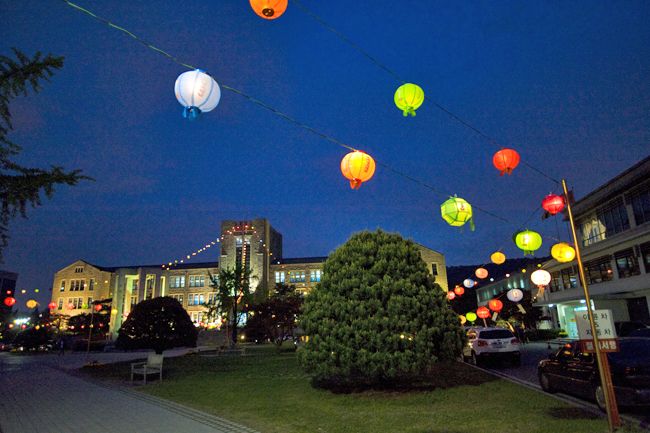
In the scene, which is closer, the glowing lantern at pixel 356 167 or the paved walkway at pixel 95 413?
the paved walkway at pixel 95 413

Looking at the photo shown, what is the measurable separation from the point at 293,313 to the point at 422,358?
38813 millimetres

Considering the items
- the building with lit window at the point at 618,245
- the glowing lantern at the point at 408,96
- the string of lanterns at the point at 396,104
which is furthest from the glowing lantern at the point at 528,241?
the building with lit window at the point at 618,245

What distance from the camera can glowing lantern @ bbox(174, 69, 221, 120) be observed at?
24.3 ft

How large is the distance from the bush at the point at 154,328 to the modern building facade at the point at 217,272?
150 feet

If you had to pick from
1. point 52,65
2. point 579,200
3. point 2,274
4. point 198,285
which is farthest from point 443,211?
point 2,274

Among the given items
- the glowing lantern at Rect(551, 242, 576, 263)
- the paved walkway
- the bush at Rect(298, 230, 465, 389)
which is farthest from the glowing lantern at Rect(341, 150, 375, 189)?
the glowing lantern at Rect(551, 242, 576, 263)

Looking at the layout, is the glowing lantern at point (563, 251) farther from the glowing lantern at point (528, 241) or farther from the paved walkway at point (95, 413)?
the paved walkway at point (95, 413)

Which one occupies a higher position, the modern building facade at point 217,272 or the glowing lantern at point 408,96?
the modern building facade at point 217,272

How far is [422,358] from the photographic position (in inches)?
389

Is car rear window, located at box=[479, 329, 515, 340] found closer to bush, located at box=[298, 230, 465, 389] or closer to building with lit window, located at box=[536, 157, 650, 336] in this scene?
bush, located at box=[298, 230, 465, 389]

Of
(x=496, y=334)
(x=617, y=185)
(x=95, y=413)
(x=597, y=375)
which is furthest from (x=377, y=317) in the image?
(x=617, y=185)

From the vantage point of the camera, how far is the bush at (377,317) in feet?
32.5

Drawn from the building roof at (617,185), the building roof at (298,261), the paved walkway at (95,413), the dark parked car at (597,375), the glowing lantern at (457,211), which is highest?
the building roof at (298,261)

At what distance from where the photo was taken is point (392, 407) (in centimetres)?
908
